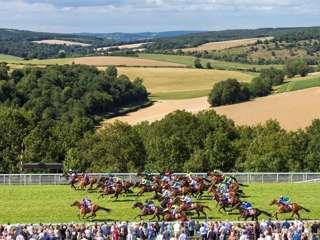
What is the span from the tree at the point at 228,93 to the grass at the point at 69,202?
56.9 m

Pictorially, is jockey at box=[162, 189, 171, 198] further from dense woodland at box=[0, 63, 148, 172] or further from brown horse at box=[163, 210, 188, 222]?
dense woodland at box=[0, 63, 148, 172]

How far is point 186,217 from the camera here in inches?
1061

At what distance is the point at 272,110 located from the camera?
80688mm

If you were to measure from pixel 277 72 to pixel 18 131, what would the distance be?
3004 inches

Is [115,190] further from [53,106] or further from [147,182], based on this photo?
[53,106]

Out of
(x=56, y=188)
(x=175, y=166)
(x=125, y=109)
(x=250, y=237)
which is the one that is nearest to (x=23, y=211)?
(x=56, y=188)

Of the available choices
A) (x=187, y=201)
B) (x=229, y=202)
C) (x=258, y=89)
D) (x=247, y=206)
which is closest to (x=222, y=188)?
(x=229, y=202)

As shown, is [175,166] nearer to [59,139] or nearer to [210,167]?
[210,167]

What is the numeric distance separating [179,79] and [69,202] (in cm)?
10123

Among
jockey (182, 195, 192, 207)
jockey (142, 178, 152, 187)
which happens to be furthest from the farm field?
jockey (182, 195, 192, 207)

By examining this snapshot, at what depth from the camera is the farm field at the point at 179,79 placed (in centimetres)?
11957

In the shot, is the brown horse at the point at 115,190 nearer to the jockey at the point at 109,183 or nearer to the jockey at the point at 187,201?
the jockey at the point at 109,183

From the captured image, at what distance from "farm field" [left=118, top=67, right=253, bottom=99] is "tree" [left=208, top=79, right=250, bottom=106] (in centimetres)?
1537

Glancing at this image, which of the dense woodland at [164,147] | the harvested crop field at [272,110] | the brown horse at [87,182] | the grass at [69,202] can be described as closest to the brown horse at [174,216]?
the grass at [69,202]
